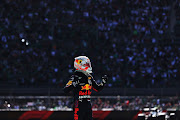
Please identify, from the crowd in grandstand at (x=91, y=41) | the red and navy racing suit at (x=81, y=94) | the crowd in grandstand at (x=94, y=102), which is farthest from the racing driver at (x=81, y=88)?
the crowd in grandstand at (x=91, y=41)

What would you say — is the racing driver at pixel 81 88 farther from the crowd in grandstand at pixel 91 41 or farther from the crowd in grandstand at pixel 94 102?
the crowd in grandstand at pixel 91 41

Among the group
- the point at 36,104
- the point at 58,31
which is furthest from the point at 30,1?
the point at 36,104

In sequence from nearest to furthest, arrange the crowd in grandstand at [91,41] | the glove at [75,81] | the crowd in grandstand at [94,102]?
the glove at [75,81] → the crowd in grandstand at [94,102] → the crowd in grandstand at [91,41]

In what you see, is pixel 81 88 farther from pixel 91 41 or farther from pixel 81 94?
pixel 91 41

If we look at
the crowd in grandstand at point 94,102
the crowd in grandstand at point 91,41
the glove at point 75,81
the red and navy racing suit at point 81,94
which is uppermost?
the crowd in grandstand at point 91,41

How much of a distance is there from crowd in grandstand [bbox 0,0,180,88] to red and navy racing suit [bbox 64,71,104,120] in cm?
830

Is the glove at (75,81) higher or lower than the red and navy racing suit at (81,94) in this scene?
higher

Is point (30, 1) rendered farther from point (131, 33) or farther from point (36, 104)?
point (36, 104)

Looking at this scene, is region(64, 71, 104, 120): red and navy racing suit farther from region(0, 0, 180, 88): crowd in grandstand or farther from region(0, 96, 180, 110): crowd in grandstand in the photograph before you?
region(0, 0, 180, 88): crowd in grandstand

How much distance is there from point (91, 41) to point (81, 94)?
1021cm

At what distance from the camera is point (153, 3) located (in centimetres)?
1659

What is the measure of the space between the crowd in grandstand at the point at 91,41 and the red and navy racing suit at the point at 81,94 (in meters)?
8.30

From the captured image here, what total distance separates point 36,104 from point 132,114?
302 centimetres

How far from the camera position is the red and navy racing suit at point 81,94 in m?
5.16
